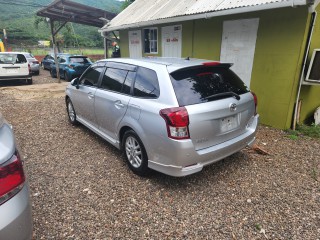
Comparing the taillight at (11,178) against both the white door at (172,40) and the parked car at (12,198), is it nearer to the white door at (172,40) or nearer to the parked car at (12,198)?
the parked car at (12,198)

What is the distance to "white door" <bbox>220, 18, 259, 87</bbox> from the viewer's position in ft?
18.3

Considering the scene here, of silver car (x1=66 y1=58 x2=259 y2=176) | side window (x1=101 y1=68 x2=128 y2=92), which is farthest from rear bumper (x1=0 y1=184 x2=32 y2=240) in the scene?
side window (x1=101 y1=68 x2=128 y2=92)

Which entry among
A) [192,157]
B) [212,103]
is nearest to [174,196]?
[192,157]

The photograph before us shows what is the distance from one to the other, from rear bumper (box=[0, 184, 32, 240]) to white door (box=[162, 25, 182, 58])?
6929 mm

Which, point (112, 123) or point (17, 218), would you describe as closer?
point (17, 218)

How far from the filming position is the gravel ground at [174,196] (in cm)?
257

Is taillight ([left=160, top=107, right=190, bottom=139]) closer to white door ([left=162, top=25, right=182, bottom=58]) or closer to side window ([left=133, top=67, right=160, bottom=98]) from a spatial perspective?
side window ([left=133, top=67, right=160, bottom=98])

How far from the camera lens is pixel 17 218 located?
1748 millimetres

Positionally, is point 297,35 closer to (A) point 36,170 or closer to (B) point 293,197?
(B) point 293,197

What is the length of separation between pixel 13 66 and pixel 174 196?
11.6m

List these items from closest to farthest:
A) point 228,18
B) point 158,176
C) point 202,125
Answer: point 202,125 < point 158,176 < point 228,18

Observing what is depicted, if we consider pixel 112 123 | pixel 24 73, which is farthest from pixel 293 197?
pixel 24 73

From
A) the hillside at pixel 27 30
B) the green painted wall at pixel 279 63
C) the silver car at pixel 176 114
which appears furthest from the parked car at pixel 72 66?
the hillside at pixel 27 30

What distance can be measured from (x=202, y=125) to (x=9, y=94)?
975 cm
